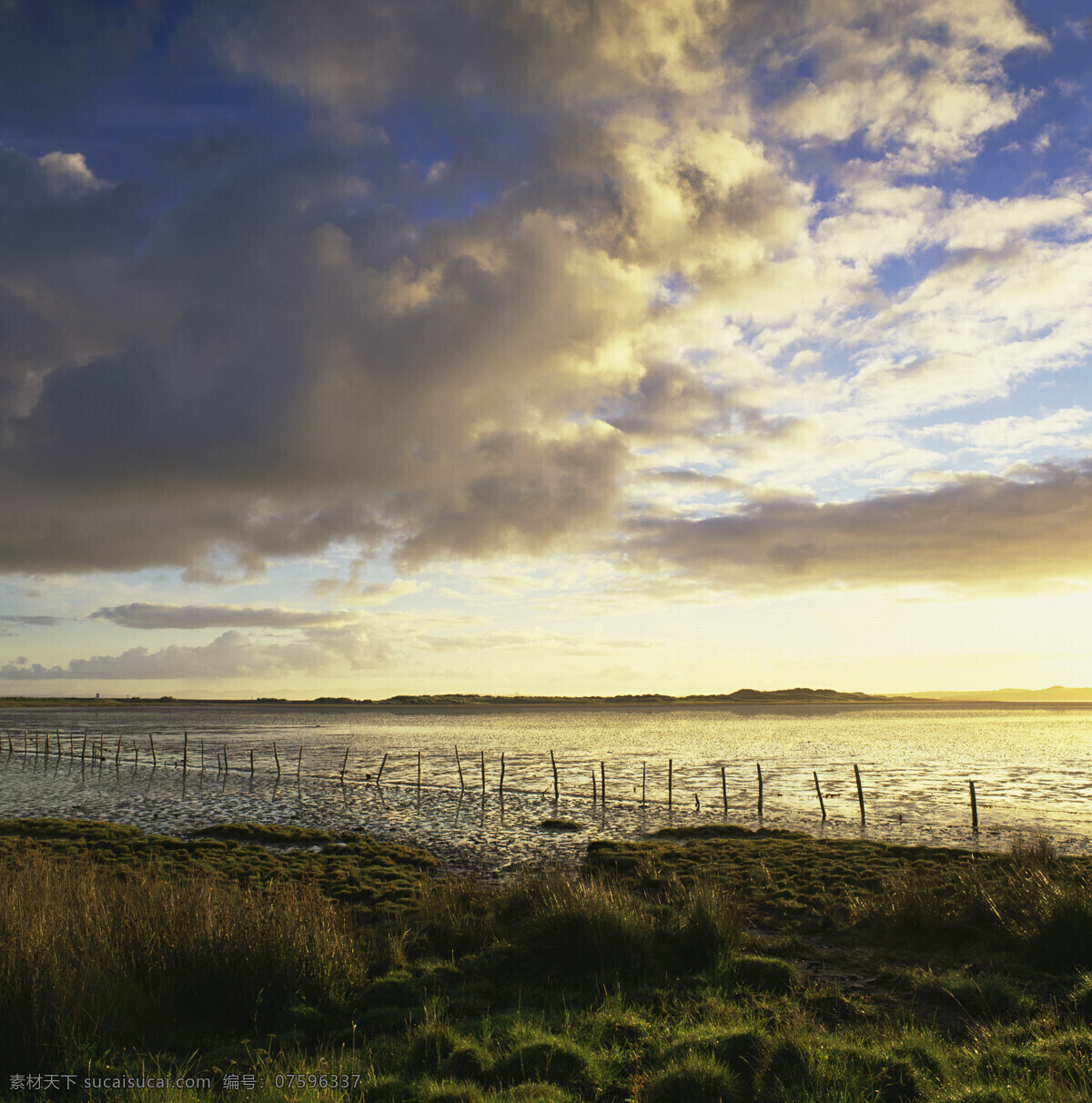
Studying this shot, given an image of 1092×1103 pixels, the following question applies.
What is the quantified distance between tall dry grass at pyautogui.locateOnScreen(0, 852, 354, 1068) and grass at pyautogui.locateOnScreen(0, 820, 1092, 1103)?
3 cm

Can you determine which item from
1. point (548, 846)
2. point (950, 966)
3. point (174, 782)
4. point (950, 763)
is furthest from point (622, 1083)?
point (950, 763)

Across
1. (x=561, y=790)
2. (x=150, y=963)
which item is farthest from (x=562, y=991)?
(x=561, y=790)

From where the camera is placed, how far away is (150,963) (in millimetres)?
9977

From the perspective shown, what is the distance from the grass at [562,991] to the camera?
729 cm

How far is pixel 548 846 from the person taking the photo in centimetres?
2781

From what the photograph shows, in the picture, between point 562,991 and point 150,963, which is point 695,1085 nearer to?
point 562,991

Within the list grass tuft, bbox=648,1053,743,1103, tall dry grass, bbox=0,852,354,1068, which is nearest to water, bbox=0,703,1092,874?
tall dry grass, bbox=0,852,354,1068

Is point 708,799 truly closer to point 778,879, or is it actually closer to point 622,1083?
point 778,879

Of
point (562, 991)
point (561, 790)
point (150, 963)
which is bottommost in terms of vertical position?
point (561, 790)

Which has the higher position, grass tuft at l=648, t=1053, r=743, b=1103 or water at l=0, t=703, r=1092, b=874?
grass tuft at l=648, t=1053, r=743, b=1103

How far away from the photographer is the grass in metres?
7.29

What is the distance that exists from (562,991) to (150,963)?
6.11 metres

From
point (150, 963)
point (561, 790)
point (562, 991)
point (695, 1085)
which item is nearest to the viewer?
point (695, 1085)

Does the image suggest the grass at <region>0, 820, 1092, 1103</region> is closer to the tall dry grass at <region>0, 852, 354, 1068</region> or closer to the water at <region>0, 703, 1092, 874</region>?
the tall dry grass at <region>0, 852, 354, 1068</region>
